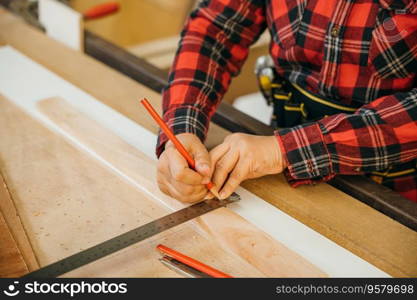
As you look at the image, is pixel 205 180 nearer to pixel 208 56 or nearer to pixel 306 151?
pixel 306 151

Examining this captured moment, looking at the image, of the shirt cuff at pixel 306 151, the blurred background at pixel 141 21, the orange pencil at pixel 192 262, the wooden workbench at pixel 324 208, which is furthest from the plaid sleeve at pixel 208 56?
the blurred background at pixel 141 21

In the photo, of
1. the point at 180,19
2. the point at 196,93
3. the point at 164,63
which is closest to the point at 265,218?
the point at 196,93

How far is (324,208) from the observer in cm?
120

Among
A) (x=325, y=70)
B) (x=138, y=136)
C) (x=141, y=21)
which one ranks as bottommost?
(x=141, y=21)

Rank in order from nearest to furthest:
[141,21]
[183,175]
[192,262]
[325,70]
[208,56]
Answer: [192,262], [183,175], [325,70], [208,56], [141,21]

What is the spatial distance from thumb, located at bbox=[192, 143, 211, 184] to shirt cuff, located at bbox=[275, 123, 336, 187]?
0.17m

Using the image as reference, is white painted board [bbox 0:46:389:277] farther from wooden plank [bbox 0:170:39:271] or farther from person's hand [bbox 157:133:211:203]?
wooden plank [bbox 0:170:39:271]

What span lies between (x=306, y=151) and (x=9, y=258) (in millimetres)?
646

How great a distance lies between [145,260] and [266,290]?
0.23 m

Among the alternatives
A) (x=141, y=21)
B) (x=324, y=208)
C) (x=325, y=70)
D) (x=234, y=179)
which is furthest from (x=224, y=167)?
(x=141, y=21)

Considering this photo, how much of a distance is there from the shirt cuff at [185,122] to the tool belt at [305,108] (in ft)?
0.92

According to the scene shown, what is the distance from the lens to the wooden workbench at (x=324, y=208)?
1.08 meters

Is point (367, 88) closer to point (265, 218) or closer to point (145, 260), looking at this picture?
point (265, 218)

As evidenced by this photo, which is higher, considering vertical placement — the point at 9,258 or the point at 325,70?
the point at 325,70
